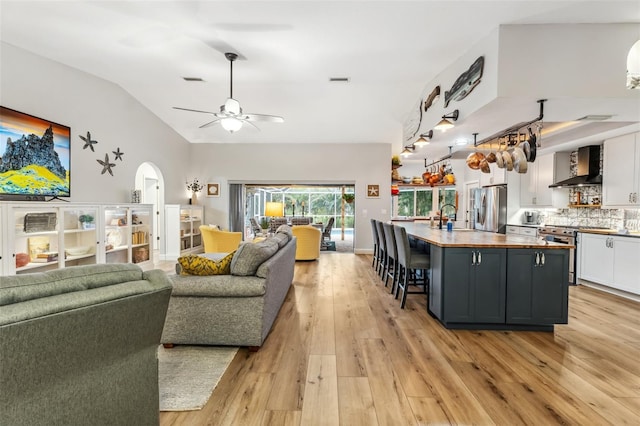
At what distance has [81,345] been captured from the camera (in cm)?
113

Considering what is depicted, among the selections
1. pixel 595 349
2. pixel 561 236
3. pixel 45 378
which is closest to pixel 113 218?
pixel 45 378

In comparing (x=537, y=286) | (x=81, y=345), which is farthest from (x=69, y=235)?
(x=537, y=286)

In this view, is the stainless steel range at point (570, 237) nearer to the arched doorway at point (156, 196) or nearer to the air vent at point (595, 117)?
the air vent at point (595, 117)

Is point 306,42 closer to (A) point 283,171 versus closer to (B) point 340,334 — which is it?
(B) point 340,334

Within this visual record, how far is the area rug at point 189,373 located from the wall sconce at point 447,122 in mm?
3189

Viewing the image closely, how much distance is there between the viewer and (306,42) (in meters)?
3.34

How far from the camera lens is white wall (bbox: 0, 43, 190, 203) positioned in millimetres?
3771

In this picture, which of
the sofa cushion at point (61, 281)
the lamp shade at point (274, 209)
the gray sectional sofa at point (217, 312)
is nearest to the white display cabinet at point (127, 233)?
the gray sectional sofa at point (217, 312)

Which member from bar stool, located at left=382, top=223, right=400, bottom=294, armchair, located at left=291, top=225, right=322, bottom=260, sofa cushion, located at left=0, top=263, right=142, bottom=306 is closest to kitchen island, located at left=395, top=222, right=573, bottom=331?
bar stool, located at left=382, top=223, right=400, bottom=294

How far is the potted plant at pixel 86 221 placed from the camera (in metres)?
4.32

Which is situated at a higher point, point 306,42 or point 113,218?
point 306,42

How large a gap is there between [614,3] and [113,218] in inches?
261

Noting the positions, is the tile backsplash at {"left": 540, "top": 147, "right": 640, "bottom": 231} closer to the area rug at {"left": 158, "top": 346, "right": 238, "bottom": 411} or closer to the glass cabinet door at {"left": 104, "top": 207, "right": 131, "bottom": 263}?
the area rug at {"left": 158, "top": 346, "right": 238, "bottom": 411}

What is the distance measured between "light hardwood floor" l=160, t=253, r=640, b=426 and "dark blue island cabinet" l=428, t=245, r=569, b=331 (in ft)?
0.47
